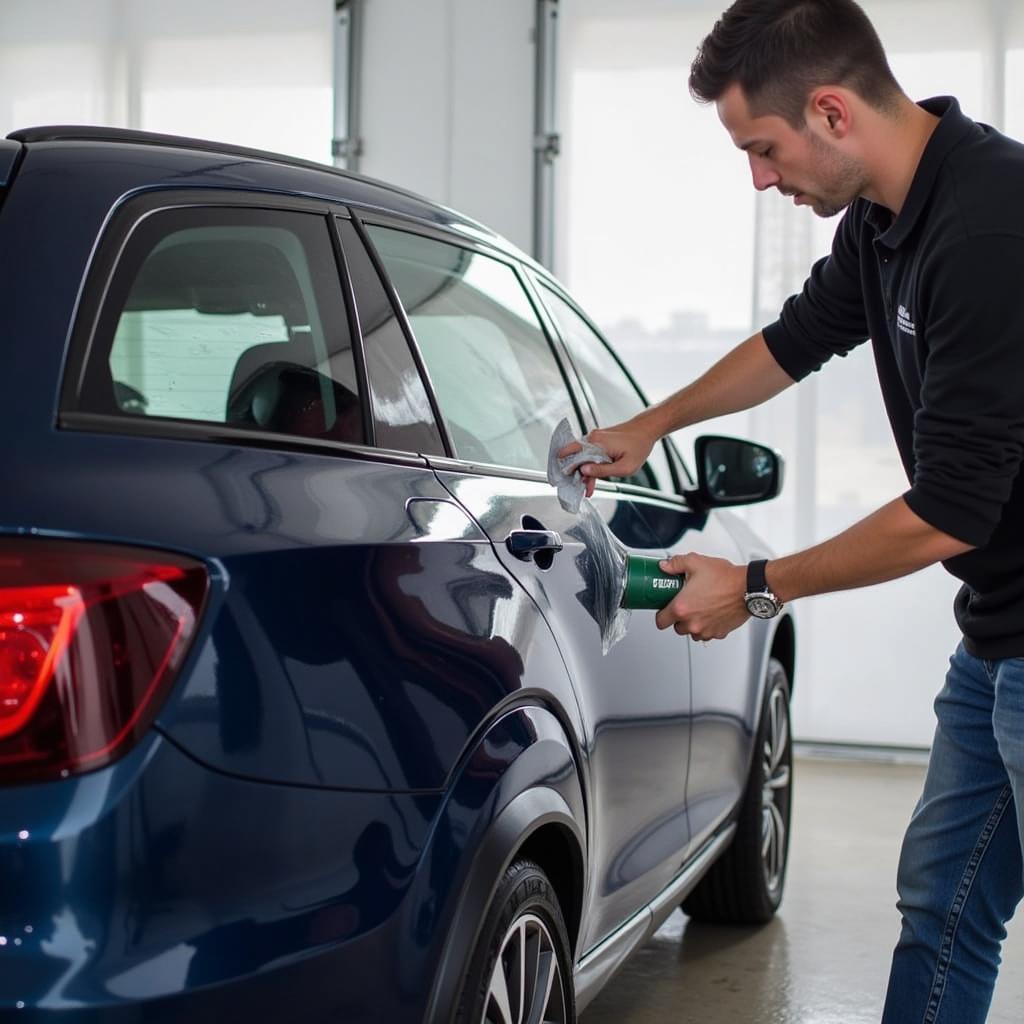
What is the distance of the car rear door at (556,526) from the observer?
2053mm

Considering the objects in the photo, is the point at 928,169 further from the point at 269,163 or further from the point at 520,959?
the point at 520,959

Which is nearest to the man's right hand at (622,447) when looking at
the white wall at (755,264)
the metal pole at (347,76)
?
the white wall at (755,264)

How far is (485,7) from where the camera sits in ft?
24.7

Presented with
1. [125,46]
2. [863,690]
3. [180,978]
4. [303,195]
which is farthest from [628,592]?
[125,46]

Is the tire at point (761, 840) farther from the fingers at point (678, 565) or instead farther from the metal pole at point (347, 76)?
the metal pole at point (347, 76)

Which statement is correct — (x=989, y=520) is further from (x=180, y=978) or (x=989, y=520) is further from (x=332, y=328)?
(x=180, y=978)

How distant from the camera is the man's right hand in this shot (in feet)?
7.55

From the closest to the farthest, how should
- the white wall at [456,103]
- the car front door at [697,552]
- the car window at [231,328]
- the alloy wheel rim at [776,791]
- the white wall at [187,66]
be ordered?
the car window at [231,328]
the car front door at [697,552]
the alloy wheel rim at [776,791]
the white wall at [456,103]
the white wall at [187,66]

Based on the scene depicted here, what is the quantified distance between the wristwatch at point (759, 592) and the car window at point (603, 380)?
826 millimetres

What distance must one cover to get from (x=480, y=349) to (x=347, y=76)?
223 inches

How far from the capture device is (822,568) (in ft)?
6.32

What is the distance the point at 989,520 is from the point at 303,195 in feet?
3.20

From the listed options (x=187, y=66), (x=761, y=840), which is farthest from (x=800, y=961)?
(x=187, y=66)

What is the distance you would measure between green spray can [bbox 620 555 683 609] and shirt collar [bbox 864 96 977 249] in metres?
0.54
